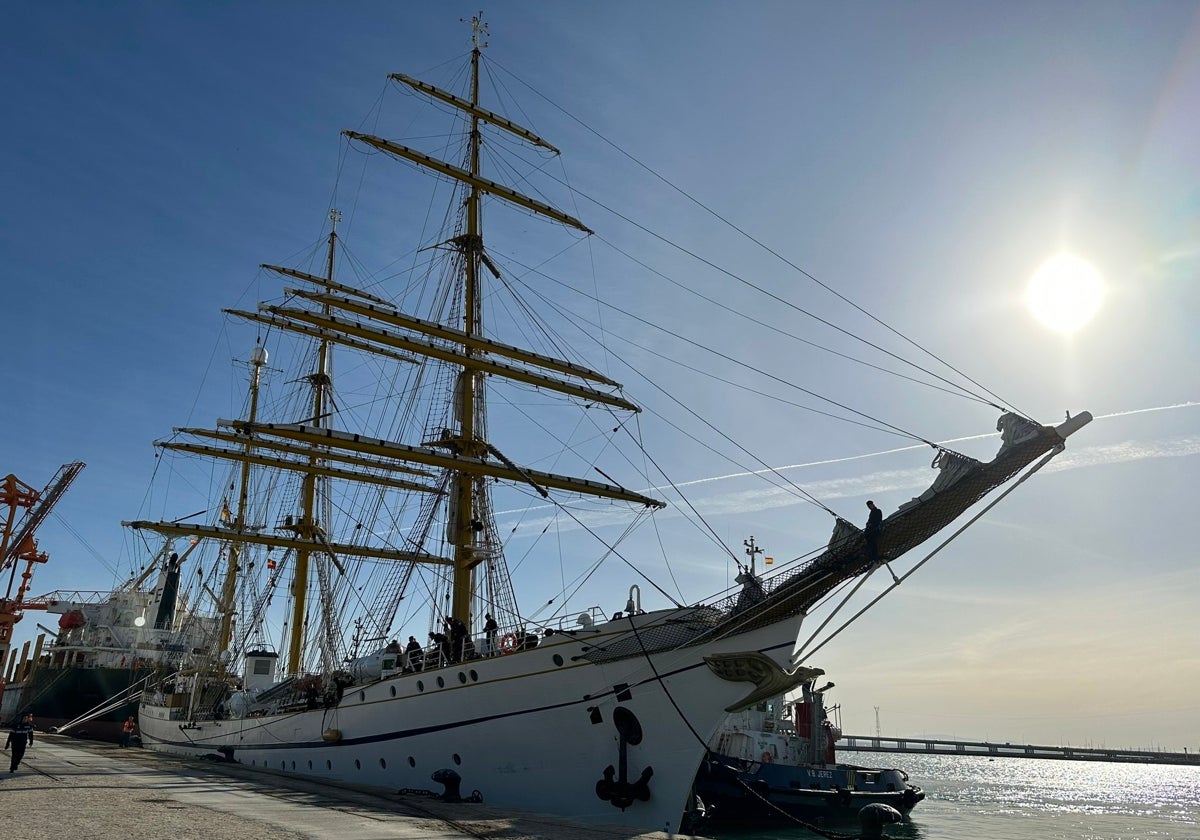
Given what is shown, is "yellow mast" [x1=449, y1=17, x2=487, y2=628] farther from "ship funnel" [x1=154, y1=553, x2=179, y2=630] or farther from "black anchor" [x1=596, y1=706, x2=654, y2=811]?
"ship funnel" [x1=154, y1=553, x2=179, y2=630]

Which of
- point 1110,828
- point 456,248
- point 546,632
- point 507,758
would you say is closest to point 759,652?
point 546,632

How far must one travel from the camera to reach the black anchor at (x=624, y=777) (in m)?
14.6

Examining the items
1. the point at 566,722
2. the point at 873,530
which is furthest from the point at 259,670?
the point at 873,530

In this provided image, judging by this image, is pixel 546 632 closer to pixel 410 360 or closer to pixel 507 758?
pixel 507 758

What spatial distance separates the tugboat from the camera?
2506 cm

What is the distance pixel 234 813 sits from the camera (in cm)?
1134

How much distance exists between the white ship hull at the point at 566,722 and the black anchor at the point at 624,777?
9 centimetres

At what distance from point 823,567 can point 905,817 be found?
21.6 metres

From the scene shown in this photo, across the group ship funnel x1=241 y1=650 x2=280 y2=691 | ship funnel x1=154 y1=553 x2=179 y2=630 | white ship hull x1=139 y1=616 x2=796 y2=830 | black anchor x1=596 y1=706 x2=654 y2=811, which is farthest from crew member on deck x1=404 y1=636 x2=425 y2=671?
ship funnel x1=154 y1=553 x2=179 y2=630

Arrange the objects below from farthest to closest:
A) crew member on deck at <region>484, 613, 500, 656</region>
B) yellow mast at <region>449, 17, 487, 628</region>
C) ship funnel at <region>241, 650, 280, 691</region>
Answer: ship funnel at <region>241, 650, 280, 691</region>, yellow mast at <region>449, 17, 487, 628</region>, crew member on deck at <region>484, 613, 500, 656</region>

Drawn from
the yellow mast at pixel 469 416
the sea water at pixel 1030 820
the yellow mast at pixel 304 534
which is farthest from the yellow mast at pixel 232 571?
the sea water at pixel 1030 820

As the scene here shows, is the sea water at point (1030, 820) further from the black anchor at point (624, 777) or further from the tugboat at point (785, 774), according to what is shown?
the black anchor at point (624, 777)

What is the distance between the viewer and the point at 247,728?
27.8 m

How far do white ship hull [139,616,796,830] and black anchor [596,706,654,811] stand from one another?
0.31 ft
